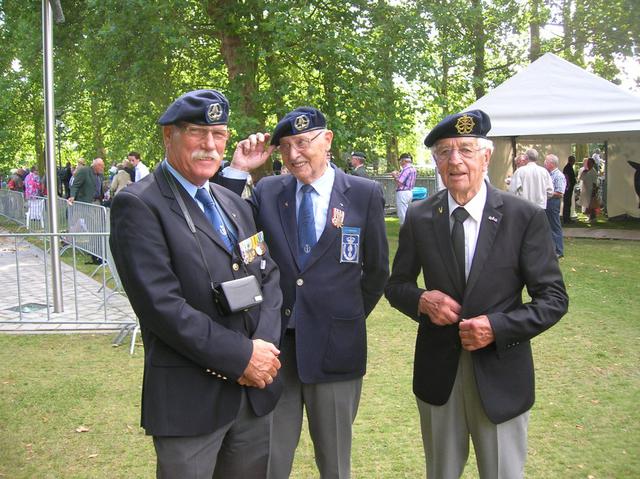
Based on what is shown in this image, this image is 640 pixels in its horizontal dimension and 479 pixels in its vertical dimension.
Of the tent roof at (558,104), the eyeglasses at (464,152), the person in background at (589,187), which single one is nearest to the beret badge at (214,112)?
the eyeglasses at (464,152)

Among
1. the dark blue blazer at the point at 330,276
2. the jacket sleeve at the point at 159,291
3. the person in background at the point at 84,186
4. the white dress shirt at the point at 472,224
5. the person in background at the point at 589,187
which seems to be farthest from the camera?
the person in background at the point at 589,187

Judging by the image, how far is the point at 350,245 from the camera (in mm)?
3172

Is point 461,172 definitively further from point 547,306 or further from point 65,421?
point 65,421

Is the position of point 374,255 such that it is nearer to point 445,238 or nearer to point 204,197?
point 445,238

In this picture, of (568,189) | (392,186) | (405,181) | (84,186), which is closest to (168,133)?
(84,186)

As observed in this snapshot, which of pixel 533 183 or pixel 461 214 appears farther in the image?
pixel 533 183

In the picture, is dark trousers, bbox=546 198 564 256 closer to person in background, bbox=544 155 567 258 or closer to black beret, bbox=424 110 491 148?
person in background, bbox=544 155 567 258

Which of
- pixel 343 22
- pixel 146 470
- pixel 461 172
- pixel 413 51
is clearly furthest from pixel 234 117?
pixel 461 172

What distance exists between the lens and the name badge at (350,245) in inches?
124

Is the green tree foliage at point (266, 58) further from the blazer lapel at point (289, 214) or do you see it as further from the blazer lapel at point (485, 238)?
the blazer lapel at point (485, 238)

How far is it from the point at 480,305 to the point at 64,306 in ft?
25.0

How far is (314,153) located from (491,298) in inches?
43.1

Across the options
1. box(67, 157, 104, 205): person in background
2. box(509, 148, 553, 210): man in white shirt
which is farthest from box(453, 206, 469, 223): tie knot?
box(67, 157, 104, 205): person in background

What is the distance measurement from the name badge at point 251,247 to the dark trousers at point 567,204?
18072 millimetres
